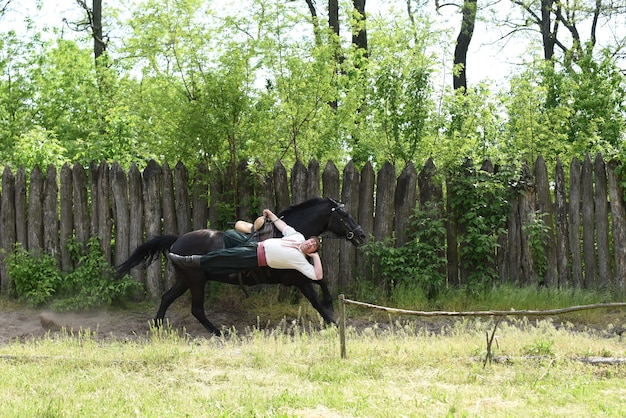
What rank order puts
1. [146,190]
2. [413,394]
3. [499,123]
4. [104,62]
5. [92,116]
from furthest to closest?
[104,62]
[92,116]
[499,123]
[146,190]
[413,394]

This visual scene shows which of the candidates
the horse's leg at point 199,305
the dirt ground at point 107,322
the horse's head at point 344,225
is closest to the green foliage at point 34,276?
the dirt ground at point 107,322

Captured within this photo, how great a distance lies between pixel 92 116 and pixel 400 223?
11.4 m

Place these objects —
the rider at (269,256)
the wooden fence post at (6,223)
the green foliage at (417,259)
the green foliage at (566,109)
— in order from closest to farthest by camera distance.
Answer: the rider at (269,256) < the green foliage at (417,259) < the wooden fence post at (6,223) < the green foliage at (566,109)

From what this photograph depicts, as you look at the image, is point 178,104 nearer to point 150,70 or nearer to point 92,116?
point 150,70

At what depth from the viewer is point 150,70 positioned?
12930 mm

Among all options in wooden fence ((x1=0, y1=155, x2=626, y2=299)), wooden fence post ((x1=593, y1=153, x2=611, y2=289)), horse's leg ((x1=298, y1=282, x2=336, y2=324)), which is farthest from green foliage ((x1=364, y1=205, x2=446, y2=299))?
wooden fence post ((x1=593, y1=153, x2=611, y2=289))

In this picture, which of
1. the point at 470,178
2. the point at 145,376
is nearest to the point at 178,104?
the point at 470,178

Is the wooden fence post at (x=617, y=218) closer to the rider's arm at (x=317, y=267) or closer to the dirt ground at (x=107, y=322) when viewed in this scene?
the rider's arm at (x=317, y=267)

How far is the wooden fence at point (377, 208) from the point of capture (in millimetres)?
11758

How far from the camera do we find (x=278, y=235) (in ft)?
33.1

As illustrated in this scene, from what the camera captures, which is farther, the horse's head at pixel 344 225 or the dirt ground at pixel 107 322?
the dirt ground at pixel 107 322

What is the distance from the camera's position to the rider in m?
9.60

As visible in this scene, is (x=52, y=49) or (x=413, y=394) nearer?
(x=413, y=394)

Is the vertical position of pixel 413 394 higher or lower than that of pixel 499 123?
lower
